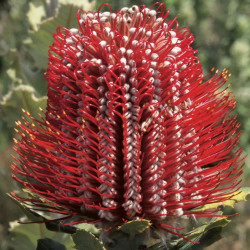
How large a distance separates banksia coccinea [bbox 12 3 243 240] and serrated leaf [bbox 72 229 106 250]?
0.14 metres

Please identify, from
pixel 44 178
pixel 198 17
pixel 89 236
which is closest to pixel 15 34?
pixel 198 17

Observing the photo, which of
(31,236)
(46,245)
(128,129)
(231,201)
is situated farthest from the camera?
(31,236)

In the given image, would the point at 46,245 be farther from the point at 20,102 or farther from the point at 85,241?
the point at 20,102

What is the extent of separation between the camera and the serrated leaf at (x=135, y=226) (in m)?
1.59

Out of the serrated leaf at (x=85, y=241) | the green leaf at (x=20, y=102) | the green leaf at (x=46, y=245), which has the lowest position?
the serrated leaf at (x=85, y=241)

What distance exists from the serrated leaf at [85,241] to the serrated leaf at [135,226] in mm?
105

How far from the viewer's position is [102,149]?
179 cm

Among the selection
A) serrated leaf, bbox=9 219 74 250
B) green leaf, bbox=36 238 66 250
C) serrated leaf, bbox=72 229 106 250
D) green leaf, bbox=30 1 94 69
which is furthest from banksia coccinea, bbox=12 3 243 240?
Answer: green leaf, bbox=30 1 94 69

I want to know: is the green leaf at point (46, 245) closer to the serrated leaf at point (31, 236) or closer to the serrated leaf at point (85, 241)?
the serrated leaf at point (85, 241)

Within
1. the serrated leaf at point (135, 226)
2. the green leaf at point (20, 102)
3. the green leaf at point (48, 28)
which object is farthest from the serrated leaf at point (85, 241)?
the green leaf at point (48, 28)

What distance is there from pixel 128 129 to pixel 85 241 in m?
0.47

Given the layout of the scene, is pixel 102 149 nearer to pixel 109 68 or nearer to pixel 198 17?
pixel 109 68

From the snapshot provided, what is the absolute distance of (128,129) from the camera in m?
1.79

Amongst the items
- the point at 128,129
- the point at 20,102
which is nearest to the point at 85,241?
the point at 128,129
